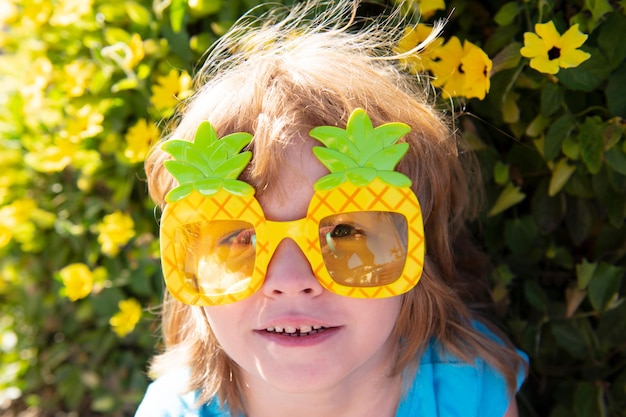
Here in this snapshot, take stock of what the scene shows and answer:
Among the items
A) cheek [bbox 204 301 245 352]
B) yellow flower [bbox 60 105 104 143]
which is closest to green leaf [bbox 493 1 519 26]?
cheek [bbox 204 301 245 352]

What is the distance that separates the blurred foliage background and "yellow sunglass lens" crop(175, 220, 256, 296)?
44 cm

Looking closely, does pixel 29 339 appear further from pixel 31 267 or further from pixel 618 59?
pixel 618 59

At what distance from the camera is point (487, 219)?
1.90 m

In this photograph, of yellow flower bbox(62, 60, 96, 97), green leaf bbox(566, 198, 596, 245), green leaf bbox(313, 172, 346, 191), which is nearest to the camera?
green leaf bbox(313, 172, 346, 191)

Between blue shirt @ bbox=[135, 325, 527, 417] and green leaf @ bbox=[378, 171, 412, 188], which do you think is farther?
blue shirt @ bbox=[135, 325, 527, 417]

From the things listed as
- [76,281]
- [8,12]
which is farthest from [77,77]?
[76,281]

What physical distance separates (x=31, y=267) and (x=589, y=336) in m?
1.74

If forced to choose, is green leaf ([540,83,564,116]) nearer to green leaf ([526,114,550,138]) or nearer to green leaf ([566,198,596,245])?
green leaf ([526,114,550,138])

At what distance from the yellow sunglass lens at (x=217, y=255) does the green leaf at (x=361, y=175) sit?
0.70 ft

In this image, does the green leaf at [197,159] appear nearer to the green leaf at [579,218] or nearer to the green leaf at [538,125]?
the green leaf at [538,125]

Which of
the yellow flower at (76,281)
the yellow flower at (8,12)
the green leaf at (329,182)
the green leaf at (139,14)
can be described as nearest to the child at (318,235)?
the green leaf at (329,182)

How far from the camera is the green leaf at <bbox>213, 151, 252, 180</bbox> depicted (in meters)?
1.40

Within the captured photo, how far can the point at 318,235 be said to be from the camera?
4.56ft

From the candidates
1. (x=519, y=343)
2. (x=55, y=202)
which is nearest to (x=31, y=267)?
(x=55, y=202)
